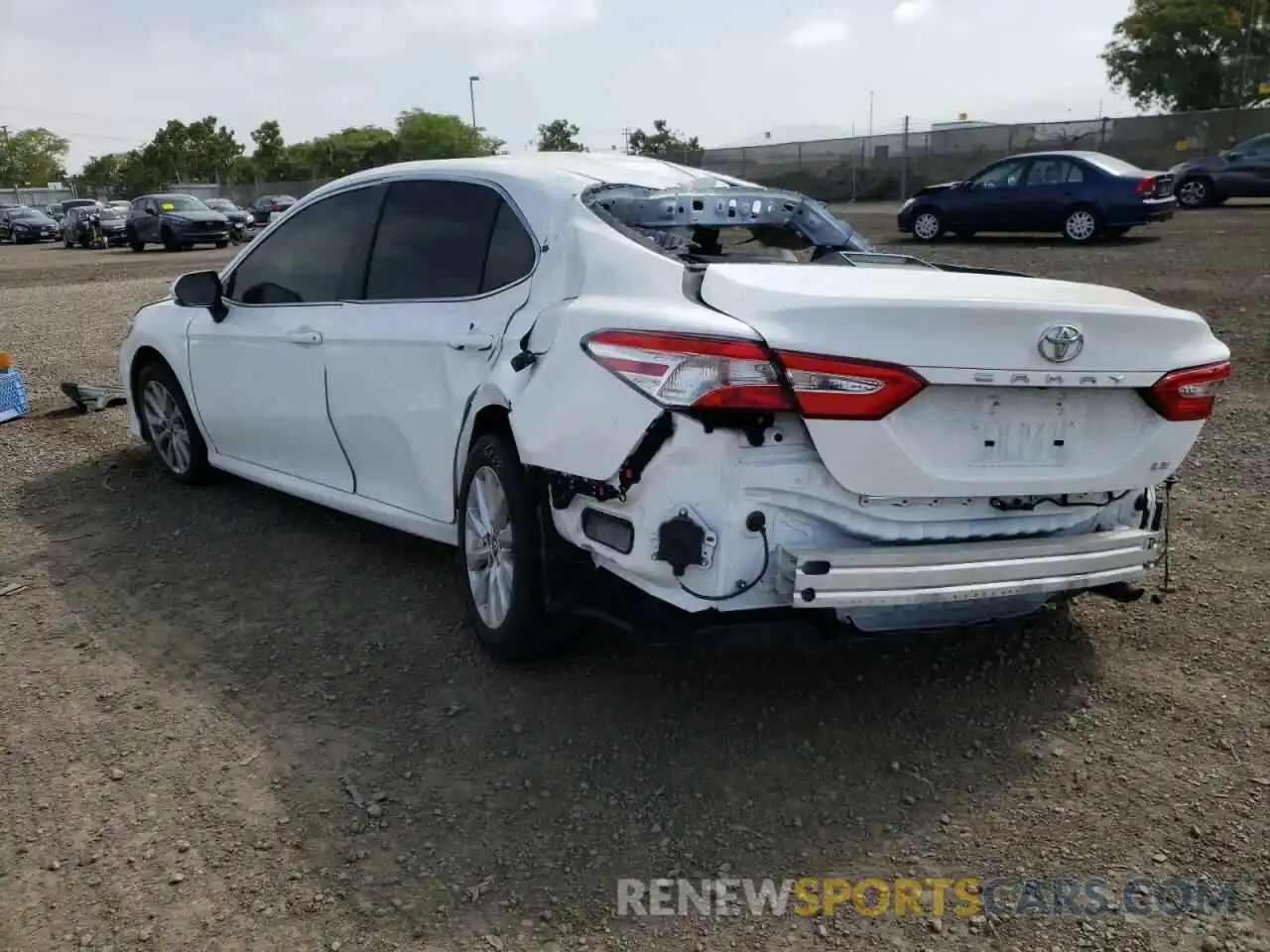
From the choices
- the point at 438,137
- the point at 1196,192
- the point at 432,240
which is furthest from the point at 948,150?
the point at 438,137

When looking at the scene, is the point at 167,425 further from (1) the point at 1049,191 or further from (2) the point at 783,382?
(1) the point at 1049,191

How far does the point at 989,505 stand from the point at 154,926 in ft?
7.90

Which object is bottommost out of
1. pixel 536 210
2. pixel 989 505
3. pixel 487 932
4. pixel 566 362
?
pixel 487 932

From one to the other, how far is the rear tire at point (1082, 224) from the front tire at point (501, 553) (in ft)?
54.4

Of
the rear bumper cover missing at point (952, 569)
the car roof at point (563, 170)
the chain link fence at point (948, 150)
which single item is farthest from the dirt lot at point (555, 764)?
the chain link fence at point (948, 150)

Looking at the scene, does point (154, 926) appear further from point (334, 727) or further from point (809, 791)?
point (809, 791)

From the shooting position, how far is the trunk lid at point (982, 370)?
2.93 m

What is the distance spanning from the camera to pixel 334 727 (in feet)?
11.7

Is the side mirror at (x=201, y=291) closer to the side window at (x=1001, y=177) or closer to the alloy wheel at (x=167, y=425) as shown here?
the alloy wheel at (x=167, y=425)

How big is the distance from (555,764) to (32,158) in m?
133

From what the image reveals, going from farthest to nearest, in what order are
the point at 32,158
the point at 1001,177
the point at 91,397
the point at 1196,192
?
1. the point at 32,158
2. the point at 1196,192
3. the point at 1001,177
4. the point at 91,397

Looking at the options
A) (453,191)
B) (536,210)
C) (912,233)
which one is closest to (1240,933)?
(536,210)

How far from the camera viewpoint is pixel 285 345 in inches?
195

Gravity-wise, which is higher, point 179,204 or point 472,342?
point 179,204
